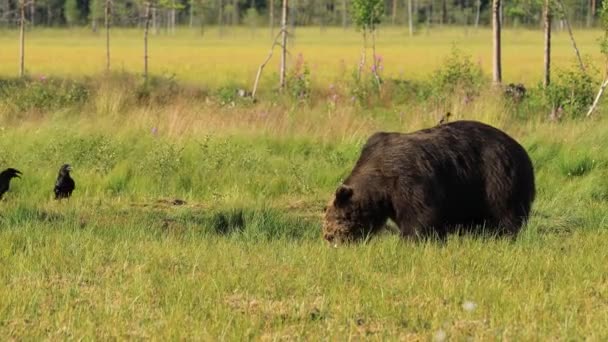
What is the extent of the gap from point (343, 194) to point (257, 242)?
3.13 ft

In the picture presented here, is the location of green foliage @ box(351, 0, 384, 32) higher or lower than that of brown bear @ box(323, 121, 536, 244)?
higher

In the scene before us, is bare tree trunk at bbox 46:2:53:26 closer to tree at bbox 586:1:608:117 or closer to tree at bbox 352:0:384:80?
tree at bbox 352:0:384:80

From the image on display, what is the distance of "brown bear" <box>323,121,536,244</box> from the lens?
6895mm

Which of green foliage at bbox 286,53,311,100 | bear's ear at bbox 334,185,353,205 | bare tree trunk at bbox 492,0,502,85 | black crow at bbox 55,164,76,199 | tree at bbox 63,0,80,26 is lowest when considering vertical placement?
black crow at bbox 55,164,76,199

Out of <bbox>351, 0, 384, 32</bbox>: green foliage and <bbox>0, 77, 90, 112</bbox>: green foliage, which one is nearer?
<bbox>0, 77, 90, 112</bbox>: green foliage

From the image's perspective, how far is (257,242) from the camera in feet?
24.1

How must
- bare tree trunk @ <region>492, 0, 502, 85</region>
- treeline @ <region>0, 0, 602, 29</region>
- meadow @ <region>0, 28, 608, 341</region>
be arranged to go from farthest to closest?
treeline @ <region>0, 0, 602, 29</region>
bare tree trunk @ <region>492, 0, 502, 85</region>
meadow @ <region>0, 28, 608, 341</region>

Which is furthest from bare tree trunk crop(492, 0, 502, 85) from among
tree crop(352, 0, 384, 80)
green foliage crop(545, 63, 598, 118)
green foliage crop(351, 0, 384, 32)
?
green foliage crop(351, 0, 384, 32)

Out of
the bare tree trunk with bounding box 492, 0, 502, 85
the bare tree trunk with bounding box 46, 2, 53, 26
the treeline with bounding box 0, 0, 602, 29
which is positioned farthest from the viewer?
the bare tree trunk with bounding box 46, 2, 53, 26

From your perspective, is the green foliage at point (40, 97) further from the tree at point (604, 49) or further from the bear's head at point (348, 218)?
the bear's head at point (348, 218)

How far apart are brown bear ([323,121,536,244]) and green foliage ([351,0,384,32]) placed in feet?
62.4

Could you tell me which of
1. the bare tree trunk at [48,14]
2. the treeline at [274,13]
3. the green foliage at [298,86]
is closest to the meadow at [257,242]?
the green foliage at [298,86]

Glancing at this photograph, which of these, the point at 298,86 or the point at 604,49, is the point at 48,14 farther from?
the point at 604,49

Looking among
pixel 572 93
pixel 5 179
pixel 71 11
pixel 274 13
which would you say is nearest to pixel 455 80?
pixel 572 93
